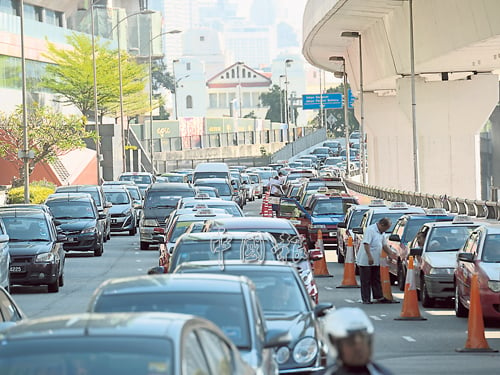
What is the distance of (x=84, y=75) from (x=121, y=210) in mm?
42963

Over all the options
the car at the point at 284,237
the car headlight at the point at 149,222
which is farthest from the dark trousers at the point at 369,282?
the car headlight at the point at 149,222

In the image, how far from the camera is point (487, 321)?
1875 cm

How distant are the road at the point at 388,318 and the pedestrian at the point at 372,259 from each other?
218 millimetres

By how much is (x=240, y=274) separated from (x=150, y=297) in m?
2.68

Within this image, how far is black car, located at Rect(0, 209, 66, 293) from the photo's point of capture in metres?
24.0

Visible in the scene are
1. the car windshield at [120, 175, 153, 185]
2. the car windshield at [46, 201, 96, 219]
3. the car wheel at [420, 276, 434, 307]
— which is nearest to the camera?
the car wheel at [420, 276, 434, 307]

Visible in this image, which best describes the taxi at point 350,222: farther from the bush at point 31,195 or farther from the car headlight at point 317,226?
the bush at point 31,195

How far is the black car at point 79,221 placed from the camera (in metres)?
33.6

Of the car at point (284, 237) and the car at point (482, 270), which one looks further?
the car at point (482, 270)

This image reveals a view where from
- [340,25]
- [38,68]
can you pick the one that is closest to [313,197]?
[340,25]

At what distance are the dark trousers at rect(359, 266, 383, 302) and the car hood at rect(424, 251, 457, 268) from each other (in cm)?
86

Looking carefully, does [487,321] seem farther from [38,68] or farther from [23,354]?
[38,68]

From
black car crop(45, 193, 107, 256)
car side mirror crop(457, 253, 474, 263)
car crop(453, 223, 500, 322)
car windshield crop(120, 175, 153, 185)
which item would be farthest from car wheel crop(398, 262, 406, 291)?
car windshield crop(120, 175, 153, 185)

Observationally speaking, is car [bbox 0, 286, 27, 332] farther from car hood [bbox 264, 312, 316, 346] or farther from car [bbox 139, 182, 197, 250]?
car [bbox 139, 182, 197, 250]
